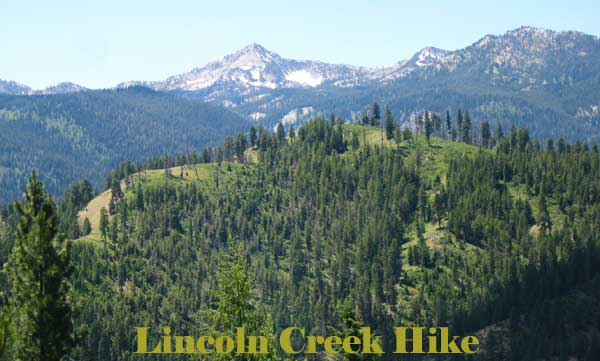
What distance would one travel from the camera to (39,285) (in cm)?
4438

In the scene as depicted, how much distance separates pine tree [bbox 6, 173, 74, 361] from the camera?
43.6 meters

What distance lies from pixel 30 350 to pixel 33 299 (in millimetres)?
3327

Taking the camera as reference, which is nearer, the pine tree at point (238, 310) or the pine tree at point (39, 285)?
the pine tree at point (39, 285)

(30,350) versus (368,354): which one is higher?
(30,350)

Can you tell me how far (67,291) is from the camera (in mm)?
45812

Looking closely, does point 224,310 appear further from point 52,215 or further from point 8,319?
point 8,319

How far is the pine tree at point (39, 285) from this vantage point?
43625mm

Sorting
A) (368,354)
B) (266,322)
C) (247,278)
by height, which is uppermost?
(247,278)

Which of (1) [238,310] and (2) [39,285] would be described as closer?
(2) [39,285]

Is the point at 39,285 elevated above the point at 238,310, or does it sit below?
above

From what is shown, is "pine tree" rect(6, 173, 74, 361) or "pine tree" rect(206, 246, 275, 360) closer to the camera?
"pine tree" rect(6, 173, 74, 361)

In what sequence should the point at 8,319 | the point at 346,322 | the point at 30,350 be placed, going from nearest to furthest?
1. the point at 8,319
2. the point at 30,350
3. the point at 346,322

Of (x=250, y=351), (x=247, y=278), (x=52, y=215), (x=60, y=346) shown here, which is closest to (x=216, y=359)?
(x=250, y=351)

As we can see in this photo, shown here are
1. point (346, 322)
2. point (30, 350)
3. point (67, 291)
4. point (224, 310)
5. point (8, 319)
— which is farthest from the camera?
point (346, 322)
